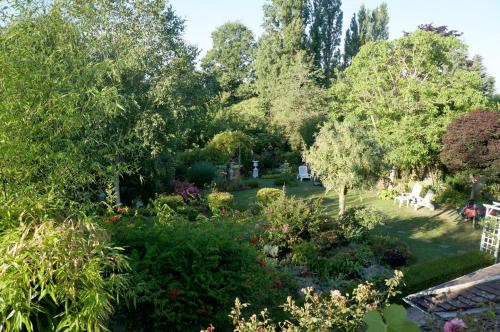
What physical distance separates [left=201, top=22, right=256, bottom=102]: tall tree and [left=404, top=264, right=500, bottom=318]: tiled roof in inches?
1392

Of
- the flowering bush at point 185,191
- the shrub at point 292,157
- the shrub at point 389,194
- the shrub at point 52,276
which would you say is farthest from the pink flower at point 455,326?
the shrub at point 292,157

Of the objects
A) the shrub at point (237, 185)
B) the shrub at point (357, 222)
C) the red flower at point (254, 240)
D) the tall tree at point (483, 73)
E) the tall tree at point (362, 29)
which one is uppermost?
the tall tree at point (362, 29)

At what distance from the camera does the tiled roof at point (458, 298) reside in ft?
12.8

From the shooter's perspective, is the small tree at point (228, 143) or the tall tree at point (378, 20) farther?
the tall tree at point (378, 20)

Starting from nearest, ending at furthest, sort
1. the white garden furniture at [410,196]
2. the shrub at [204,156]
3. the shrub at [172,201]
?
the shrub at [172,201] < the white garden furniture at [410,196] < the shrub at [204,156]

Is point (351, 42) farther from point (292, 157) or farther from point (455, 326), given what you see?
point (455, 326)

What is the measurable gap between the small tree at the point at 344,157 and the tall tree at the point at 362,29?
911 inches

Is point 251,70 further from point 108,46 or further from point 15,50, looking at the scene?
point 15,50

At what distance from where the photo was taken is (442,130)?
14992 mm

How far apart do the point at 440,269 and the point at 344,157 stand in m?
3.43

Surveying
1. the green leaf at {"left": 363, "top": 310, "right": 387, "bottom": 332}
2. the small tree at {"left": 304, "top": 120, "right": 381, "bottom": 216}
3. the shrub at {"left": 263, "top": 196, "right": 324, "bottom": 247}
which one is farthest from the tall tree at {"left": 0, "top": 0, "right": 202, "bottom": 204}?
the small tree at {"left": 304, "top": 120, "right": 381, "bottom": 216}

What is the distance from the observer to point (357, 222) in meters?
9.52

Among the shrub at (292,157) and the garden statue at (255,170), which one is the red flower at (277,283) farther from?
the shrub at (292,157)

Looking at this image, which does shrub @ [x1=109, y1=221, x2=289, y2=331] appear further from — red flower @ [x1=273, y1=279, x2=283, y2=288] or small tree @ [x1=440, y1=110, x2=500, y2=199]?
small tree @ [x1=440, y1=110, x2=500, y2=199]
